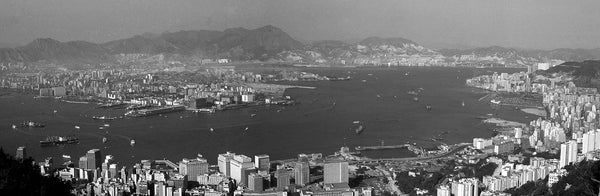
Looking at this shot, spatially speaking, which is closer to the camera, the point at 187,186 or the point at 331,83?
the point at 187,186

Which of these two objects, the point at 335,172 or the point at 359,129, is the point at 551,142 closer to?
the point at 359,129

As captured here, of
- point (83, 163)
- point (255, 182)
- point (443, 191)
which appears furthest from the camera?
point (83, 163)

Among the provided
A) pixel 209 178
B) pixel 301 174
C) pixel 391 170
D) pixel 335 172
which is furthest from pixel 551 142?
pixel 209 178

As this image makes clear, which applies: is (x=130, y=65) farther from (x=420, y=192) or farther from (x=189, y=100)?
(x=420, y=192)

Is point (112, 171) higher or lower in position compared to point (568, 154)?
lower

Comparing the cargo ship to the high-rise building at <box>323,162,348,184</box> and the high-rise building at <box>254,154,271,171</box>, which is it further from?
the high-rise building at <box>323,162,348,184</box>

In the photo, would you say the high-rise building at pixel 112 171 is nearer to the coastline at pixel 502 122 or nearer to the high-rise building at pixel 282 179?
the high-rise building at pixel 282 179

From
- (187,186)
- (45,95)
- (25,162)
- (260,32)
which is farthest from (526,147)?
(260,32)
